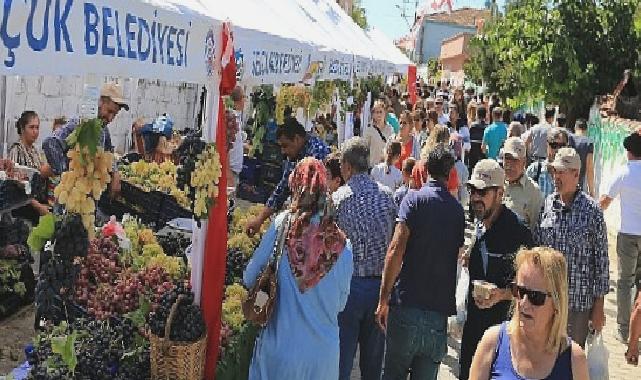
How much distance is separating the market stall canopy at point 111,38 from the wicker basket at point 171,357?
4.09 ft

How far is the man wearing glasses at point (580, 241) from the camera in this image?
16.2ft

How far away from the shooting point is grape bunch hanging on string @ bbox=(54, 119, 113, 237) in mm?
3652

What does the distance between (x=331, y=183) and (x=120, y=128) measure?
846 centimetres

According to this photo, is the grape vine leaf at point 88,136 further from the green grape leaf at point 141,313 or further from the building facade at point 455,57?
the building facade at point 455,57

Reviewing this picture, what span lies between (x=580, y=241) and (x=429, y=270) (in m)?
0.93

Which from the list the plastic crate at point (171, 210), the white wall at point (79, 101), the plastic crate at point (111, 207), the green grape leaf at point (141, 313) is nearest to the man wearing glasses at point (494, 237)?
the green grape leaf at point (141, 313)

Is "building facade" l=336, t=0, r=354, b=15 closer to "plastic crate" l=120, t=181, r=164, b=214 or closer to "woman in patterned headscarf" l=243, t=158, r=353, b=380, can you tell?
"plastic crate" l=120, t=181, r=164, b=214

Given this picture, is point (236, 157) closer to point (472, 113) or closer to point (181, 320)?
point (181, 320)

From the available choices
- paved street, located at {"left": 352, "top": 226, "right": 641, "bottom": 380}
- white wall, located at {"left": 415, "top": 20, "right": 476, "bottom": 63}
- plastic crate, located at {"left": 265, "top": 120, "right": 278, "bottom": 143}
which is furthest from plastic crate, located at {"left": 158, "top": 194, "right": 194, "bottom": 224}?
white wall, located at {"left": 415, "top": 20, "right": 476, "bottom": 63}

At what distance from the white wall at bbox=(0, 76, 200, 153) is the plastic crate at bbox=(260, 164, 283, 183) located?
1534 millimetres

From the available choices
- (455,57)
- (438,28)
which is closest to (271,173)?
A: (455,57)

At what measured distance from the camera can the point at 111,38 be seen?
2.88m

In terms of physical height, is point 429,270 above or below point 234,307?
above

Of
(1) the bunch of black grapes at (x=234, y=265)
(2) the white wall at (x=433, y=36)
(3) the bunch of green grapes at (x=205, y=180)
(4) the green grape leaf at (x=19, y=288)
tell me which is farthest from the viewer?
(2) the white wall at (x=433, y=36)
